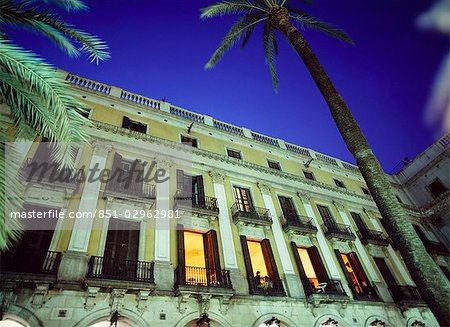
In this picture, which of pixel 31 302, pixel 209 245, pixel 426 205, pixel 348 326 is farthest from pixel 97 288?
pixel 426 205

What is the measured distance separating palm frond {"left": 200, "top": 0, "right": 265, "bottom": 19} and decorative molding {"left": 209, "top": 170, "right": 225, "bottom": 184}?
27.3 ft

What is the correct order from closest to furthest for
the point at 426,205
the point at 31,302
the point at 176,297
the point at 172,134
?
1. the point at 31,302
2. the point at 176,297
3. the point at 172,134
4. the point at 426,205

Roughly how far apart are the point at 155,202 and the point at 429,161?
27073 millimetres

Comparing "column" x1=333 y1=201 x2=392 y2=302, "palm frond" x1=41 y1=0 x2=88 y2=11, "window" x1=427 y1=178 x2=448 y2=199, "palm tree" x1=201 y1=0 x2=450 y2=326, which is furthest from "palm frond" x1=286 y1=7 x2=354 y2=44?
"window" x1=427 y1=178 x2=448 y2=199

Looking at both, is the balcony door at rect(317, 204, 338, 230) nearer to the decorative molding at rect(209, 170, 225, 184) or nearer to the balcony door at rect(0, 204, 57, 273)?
the decorative molding at rect(209, 170, 225, 184)

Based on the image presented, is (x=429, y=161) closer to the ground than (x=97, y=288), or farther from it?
farther from it

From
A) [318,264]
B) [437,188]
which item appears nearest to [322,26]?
[318,264]

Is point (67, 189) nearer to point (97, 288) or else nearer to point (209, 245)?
point (97, 288)

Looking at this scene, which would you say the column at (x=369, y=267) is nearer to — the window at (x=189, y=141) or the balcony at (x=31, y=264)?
the window at (x=189, y=141)

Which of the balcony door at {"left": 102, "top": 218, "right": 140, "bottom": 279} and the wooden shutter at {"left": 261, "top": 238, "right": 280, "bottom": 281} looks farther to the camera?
the wooden shutter at {"left": 261, "top": 238, "right": 280, "bottom": 281}

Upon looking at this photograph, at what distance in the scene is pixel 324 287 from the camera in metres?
14.0

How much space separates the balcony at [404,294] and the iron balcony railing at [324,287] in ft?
14.1

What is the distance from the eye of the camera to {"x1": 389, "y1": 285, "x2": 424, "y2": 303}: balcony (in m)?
15.7

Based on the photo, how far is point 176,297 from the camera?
407 inches
